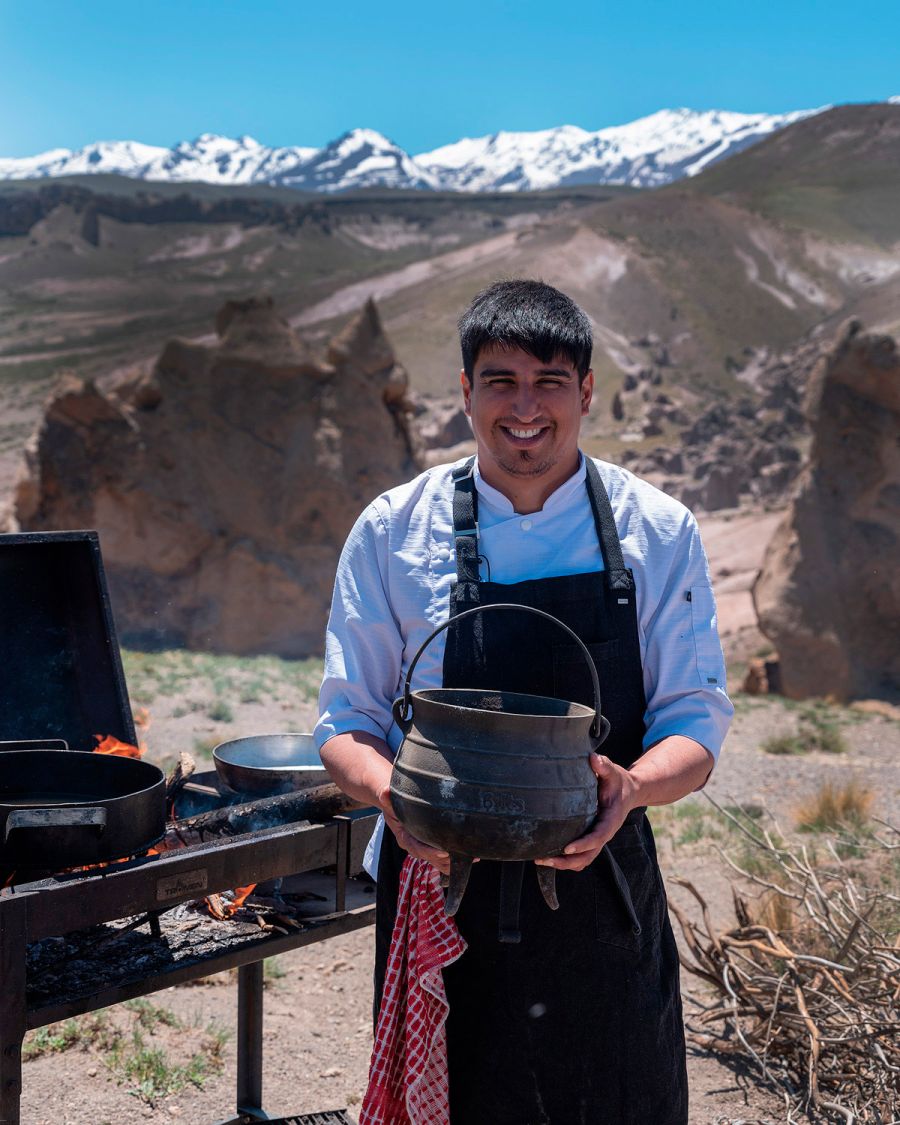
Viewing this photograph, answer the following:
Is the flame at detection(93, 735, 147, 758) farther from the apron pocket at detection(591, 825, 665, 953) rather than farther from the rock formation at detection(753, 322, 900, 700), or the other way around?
the rock formation at detection(753, 322, 900, 700)

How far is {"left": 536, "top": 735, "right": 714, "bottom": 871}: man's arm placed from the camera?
1.88 meters

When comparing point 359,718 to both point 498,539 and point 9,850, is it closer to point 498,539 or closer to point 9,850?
point 498,539

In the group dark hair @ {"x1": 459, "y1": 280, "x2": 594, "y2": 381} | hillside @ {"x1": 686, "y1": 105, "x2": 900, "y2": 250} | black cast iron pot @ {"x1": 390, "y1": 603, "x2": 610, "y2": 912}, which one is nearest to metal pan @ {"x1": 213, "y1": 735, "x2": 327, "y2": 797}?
black cast iron pot @ {"x1": 390, "y1": 603, "x2": 610, "y2": 912}

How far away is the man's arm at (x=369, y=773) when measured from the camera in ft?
6.38

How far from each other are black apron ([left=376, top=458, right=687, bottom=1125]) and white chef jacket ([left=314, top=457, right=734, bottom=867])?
4 centimetres

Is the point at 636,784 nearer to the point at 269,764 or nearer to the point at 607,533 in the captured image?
the point at 607,533

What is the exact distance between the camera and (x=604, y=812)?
6.21 ft

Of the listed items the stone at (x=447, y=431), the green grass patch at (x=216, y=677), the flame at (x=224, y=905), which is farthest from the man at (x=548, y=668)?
the stone at (x=447, y=431)

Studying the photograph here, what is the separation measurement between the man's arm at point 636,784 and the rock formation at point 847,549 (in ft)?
31.2

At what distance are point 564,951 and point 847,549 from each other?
1001 cm

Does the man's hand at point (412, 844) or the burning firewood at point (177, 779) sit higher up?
the man's hand at point (412, 844)

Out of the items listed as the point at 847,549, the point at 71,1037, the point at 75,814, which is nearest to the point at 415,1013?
the point at 75,814

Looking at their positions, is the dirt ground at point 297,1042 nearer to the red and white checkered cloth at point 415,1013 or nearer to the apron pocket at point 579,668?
the red and white checkered cloth at point 415,1013

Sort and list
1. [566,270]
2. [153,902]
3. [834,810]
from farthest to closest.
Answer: [566,270] → [834,810] → [153,902]
